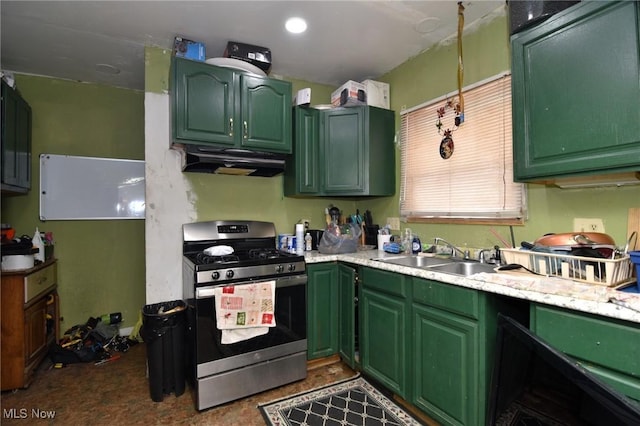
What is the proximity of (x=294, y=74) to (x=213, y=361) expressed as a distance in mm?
2520

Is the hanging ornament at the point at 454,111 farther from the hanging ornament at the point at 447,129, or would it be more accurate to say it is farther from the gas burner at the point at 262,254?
the gas burner at the point at 262,254

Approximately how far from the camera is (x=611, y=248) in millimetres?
1338

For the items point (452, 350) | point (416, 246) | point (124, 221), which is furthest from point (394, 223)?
point (124, 221)

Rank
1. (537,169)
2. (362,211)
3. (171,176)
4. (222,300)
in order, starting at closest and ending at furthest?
(537,169) → (222,300) → (171,176) → (362,211)

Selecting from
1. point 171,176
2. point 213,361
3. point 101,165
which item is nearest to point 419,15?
point 171,176

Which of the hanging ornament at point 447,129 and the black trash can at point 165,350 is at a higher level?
the hanging ornament at point 447,129

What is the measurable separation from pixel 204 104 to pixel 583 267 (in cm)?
242

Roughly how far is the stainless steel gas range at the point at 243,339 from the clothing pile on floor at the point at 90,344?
3.57 ft

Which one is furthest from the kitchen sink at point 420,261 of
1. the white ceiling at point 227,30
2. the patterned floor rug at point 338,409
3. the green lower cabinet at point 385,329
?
the white ceiling at point 227,30

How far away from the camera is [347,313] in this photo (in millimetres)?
2383

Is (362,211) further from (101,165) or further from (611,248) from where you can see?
(101,165)

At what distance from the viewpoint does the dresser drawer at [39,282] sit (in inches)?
89.3

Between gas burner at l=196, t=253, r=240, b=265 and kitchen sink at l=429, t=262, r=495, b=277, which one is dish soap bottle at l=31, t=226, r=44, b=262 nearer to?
gas burner at l=196, t=253, r=240, b=265

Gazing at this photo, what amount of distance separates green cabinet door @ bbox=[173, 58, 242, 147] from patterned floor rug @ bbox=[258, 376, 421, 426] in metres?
1.84
